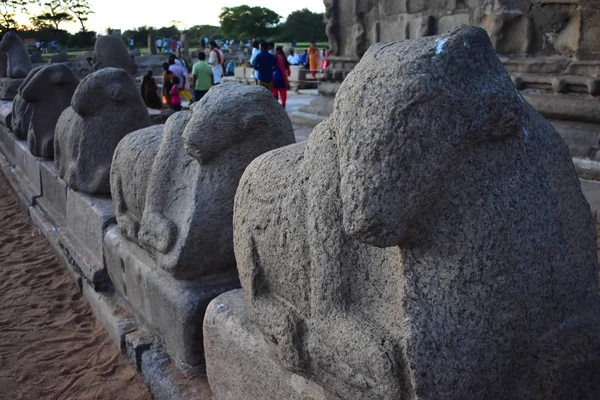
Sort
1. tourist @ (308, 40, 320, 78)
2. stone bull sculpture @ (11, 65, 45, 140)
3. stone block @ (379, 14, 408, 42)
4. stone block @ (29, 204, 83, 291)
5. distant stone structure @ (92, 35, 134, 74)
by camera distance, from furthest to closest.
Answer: tourist @ (308, 40, 320, 78)
distant stone structure @ (92, 35, 134, 74)
stone block @ (379, 14, 408, 42)
stone bull sculpture @ (11, 65, 45, 140)
stone block @ (29, 204, 83, 291)

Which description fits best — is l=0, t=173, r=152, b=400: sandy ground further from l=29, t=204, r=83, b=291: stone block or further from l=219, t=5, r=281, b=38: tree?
l=219, t=5, r=281, b=38: tree

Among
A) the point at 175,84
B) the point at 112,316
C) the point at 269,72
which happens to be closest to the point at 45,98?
the point at 112,316

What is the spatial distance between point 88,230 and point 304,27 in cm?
4968

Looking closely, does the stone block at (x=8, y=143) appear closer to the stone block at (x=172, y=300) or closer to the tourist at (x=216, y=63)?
the stone block at (x=172, y=300)

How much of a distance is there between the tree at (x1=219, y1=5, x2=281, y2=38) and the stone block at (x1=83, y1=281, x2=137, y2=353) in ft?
175

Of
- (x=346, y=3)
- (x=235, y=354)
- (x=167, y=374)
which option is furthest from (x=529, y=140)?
(x=346, y=3)

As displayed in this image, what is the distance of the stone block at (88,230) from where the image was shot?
3432mm

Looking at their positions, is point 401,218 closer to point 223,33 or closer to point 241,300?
point 241,300

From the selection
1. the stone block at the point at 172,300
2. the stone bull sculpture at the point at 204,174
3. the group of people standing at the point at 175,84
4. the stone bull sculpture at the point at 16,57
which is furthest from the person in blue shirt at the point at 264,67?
the stone bull sculpture at the point at 204,174

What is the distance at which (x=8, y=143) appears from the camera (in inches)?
283

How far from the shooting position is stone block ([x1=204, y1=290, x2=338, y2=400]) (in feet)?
5.88

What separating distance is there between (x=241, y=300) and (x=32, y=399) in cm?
131

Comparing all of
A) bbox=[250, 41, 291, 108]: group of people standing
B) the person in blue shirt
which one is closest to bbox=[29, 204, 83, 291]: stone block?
bbox=[250, 41, 291, 108]: group of people standing

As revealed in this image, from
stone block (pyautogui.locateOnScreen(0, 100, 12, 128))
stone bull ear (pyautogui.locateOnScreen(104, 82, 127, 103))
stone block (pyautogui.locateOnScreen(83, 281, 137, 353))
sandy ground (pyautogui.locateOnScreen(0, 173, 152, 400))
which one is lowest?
sandy ground (pyautogui.locateOnScreen(0, 173, 152, 400))
